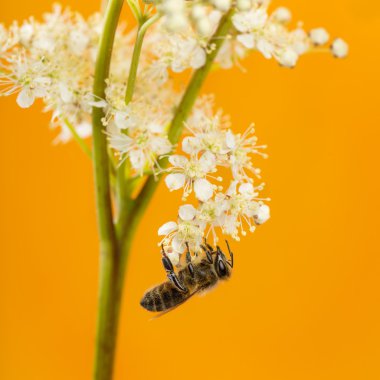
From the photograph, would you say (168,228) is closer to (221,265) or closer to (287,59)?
(221,265)

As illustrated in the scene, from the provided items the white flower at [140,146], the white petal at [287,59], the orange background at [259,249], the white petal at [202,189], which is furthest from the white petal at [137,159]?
the orange background at [259,249]

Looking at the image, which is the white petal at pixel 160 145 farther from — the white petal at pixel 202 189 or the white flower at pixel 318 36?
the white flower at pixel 318 36

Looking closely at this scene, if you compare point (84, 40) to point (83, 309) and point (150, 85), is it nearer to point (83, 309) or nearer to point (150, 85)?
point (150, 85)

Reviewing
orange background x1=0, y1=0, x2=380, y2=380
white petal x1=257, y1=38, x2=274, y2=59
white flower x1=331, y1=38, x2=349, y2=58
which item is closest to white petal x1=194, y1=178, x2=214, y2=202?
white petal x1=257, y1=38, x2=274, y2=59

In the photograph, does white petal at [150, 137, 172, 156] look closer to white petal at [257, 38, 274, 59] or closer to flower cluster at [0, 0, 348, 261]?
flower cluster at [0, 0, 348, 261]

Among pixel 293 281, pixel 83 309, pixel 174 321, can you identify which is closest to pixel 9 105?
pixel 83 309

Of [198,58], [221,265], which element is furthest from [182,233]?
[198,58]
